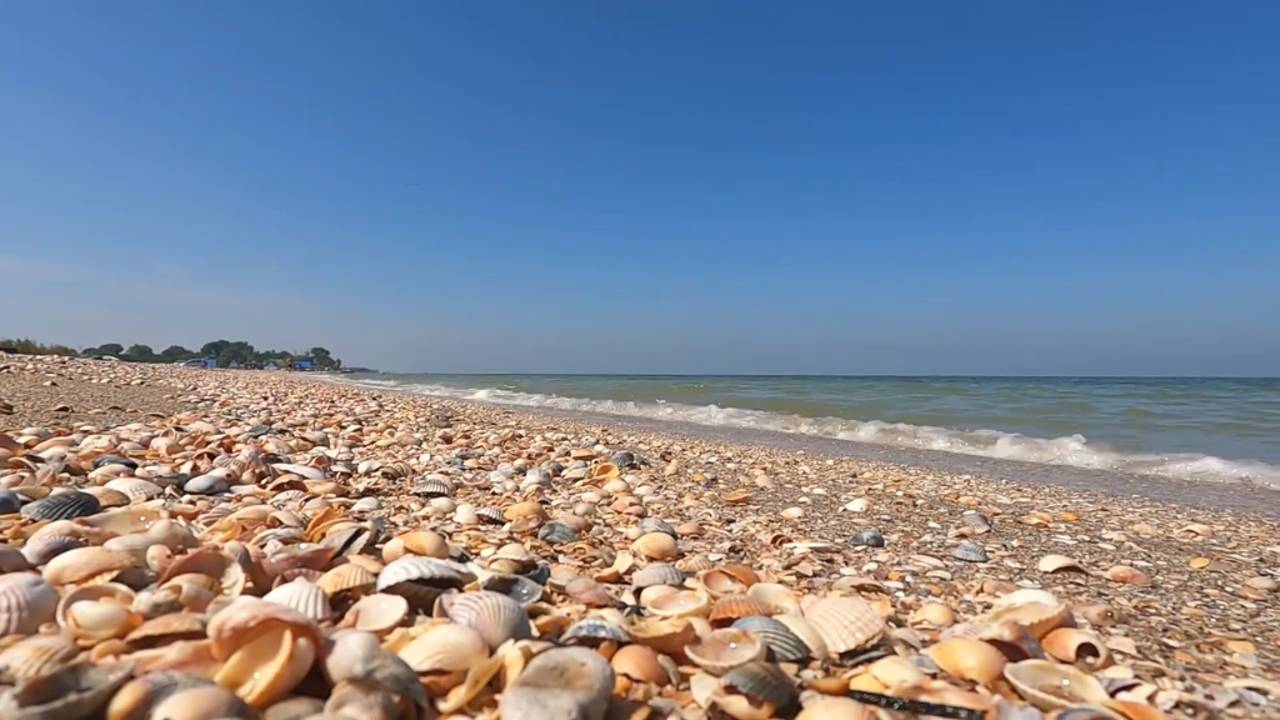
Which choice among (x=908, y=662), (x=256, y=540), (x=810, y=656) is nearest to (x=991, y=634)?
(x=908, y=662)

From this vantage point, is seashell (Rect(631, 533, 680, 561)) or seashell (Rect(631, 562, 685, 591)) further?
seashell (Rect(631, 533, 680, 561))

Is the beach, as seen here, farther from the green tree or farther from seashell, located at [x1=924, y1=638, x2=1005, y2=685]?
the green tree

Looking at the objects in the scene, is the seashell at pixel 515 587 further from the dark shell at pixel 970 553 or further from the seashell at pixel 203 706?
the dark shell at pixel 970 553

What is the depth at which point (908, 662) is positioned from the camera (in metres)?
1.49

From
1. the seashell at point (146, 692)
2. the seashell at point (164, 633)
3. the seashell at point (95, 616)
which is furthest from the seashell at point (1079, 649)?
the seashell at point (95, 616)

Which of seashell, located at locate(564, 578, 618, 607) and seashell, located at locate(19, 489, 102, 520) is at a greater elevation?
seashell, located at locate(19, 489, 102, 520)

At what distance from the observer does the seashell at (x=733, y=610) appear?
1.68 m

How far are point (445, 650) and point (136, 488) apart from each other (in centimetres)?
225

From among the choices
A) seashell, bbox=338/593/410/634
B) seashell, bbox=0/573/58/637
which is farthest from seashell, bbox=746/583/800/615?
seashell, bbox=0/573/58/637

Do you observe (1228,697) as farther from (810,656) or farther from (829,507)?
(829,507)

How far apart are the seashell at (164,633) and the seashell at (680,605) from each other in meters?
1.07

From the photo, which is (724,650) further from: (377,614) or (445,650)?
(377,614)

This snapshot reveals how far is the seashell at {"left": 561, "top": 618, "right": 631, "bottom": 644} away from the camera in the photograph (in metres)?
1.44

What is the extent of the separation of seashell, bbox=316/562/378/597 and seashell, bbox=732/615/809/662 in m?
0.96
